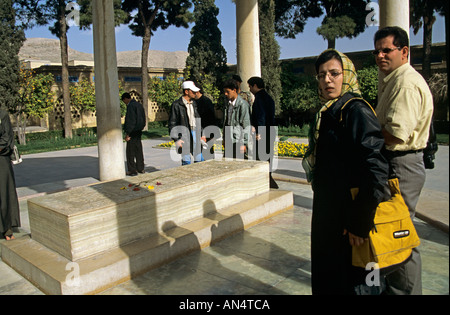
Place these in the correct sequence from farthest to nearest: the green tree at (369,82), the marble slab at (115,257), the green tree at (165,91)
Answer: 1. the green tree at (165,91)
2. the green tree at (369,82)
3. the marble slab at (115,257)

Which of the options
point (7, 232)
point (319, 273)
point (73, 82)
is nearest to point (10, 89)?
point (73, 82)

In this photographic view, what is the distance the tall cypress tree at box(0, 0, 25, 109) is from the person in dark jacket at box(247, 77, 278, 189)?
43.4ft

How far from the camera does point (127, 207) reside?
3551 mm

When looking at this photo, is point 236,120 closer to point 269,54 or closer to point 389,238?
point 389,238

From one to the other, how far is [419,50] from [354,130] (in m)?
20.2

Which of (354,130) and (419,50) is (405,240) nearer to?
(354,130)

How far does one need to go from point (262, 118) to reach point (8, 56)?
13914 mm

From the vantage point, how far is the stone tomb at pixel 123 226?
320 cm

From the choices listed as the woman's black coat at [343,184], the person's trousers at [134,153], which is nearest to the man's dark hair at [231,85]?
the person's trousers at [134,153]

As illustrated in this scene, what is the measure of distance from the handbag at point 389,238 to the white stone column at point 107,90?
5.63 metres

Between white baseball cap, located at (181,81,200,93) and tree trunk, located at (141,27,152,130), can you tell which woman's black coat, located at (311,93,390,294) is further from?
tree trunk, located at (141,27,152,130)

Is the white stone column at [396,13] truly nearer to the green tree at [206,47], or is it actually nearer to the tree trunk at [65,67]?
the tree trunk at [65,67]

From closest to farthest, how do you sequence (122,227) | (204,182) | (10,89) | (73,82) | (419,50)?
(122,227) → (204,182) → (10,89) → (419,50) → (73,82)
